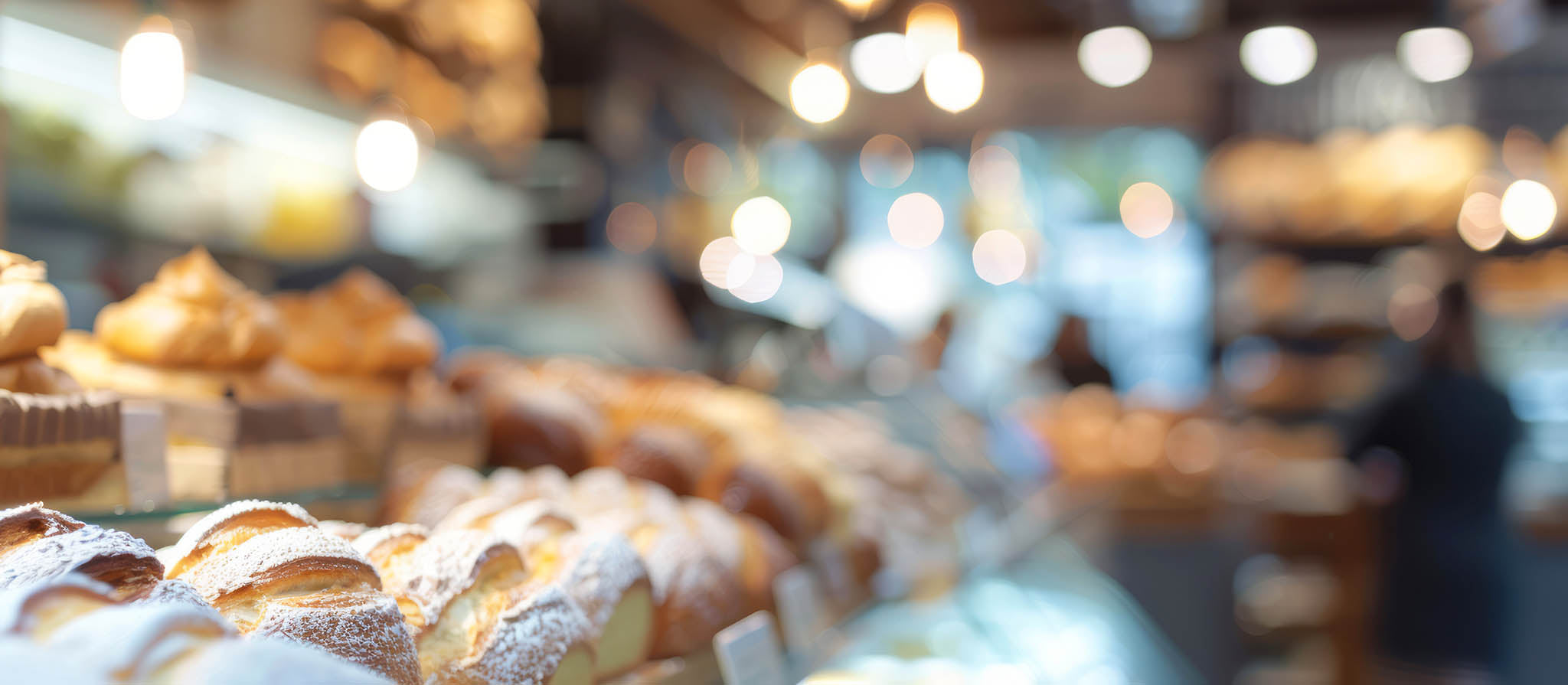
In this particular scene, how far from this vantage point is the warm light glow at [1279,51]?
17.5 ft

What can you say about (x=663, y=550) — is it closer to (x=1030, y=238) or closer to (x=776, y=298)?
(x=776, y=298)

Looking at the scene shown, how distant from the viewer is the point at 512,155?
4.29 meters

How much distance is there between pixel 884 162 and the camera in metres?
9.70

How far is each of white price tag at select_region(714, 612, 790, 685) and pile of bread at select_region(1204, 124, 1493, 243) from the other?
722cm

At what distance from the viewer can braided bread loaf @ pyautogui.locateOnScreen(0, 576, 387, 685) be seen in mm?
495

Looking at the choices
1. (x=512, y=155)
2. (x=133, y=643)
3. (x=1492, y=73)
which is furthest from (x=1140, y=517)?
(x=1492, y=73)

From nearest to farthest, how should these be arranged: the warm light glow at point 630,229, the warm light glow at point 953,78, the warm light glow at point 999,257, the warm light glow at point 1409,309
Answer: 1. the warm light glow at point 953,78
2. the warm light glow at point 630,229
3. the warm light glow at point 1409,309
4. the warm light glow at point 999,257

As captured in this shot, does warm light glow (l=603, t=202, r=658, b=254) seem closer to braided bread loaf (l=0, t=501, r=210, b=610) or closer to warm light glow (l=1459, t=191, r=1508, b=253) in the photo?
braided bread loaf (l=0, t=501, r=210, b=610)

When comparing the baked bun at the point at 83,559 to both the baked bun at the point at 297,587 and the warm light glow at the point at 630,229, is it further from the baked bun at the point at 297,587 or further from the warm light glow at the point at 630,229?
the warm light glow at the point at 630,229

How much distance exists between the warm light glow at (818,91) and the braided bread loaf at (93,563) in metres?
3.71

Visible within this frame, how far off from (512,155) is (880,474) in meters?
2.34

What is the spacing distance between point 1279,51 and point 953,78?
2422 mm

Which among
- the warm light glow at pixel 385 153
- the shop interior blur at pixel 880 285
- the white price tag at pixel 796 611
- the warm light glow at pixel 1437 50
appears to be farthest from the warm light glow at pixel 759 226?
the white price tag at pixel 796 611

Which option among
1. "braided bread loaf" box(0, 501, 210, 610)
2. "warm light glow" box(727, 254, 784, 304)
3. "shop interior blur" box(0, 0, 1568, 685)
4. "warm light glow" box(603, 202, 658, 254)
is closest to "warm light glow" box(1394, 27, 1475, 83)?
"shop interior blur" box(0, 0, 1568, 685)
